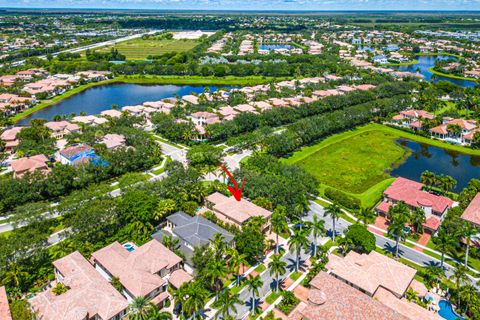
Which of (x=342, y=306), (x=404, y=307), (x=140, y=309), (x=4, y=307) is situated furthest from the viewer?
(x=404, y=307)

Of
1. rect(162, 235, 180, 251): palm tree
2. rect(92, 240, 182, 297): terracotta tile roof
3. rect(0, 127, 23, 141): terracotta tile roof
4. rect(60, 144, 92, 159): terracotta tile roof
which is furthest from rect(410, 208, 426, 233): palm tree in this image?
rect(0, 127, 23, 141): terracotta tile roof

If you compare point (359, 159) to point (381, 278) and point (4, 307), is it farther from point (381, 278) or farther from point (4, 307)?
point (4, 307)

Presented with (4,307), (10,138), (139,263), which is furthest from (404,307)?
(10,138)

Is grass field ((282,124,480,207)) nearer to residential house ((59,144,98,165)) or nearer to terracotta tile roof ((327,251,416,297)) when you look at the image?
terracotta tile roof ((327,251,416,297))

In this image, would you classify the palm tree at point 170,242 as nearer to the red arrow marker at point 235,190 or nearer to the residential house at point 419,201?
the red arrow marker at point 235,190

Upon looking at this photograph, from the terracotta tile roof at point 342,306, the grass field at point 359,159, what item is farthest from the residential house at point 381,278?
the grass field at point 359,159

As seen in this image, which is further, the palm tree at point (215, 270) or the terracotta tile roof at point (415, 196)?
the terracotta tile roof at point (415, 196)
